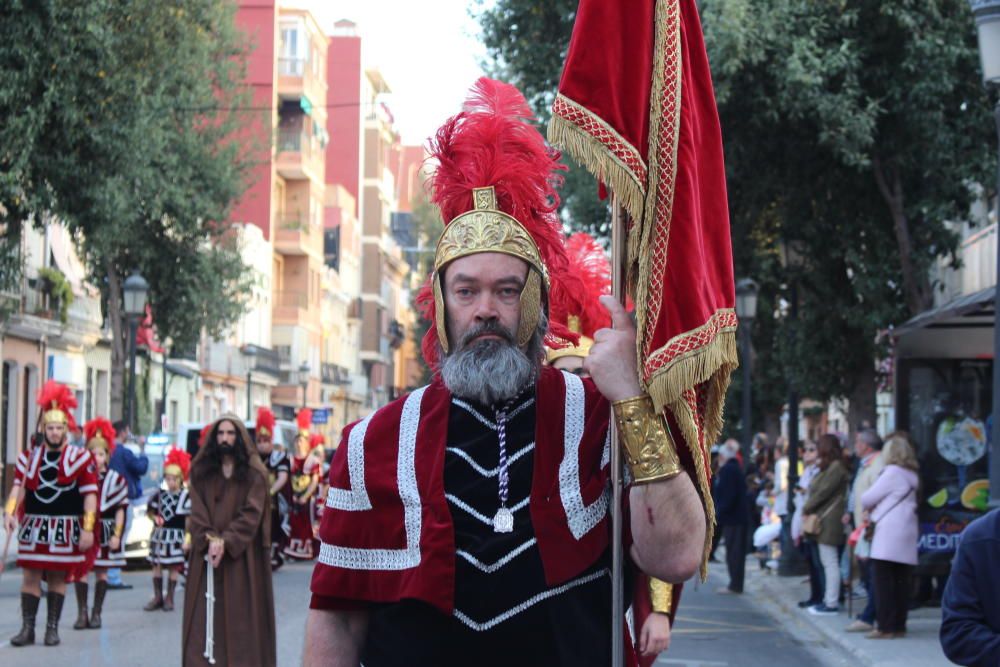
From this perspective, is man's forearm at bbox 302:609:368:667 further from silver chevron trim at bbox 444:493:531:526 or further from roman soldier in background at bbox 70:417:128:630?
roman soldier in background at bbox 70:417:128:630

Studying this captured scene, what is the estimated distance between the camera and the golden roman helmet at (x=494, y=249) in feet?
12.7

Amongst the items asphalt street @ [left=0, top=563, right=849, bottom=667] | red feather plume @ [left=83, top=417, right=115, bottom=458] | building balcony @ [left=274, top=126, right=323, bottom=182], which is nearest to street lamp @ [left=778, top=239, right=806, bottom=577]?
asphalt street @ [left=0, top=563, right=849, bottom=667]

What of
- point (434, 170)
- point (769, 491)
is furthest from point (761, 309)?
point (434, 170)

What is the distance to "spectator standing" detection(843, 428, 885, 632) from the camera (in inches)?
599

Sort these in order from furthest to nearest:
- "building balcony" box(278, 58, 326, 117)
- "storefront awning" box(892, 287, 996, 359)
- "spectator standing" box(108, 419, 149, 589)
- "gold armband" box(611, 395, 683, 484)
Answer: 1. "building balcony" box(278, 58, 326, 117)
2. "spectator standing" box(108, 419, 149, 589)
3. "storefront awning" box(892, 287, 996, 359)
4. "gold armband" box(611, 395, 683, 484)

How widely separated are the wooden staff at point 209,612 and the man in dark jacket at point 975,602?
22.6 ft

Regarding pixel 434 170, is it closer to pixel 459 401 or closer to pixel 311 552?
pixel 459 401

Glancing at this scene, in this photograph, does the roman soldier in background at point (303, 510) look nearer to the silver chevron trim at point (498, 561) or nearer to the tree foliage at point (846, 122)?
the tree foliage at point (846, 122)

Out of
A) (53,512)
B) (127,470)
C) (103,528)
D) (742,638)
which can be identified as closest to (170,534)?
(103,528)

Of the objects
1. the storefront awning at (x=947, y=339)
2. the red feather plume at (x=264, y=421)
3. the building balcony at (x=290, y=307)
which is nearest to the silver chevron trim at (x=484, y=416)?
the storefront awning at (x=947, y=339)

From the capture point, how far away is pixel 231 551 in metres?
11.3

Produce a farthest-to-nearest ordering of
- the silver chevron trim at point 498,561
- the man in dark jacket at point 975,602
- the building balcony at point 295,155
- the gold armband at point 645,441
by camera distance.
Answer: the building balcony at point 295,155 < the man in dark jacket at point 975,602 < the silver chevron trim at point 498,561 < the gold armband at point 645,441

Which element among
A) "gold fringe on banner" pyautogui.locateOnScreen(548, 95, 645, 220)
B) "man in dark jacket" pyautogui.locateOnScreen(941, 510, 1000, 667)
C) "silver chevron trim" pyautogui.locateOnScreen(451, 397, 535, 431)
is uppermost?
"gold fringe on banner" pyautogui.locateOnScreen(548, 95, 645, 220)

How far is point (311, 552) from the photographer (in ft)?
81.7
